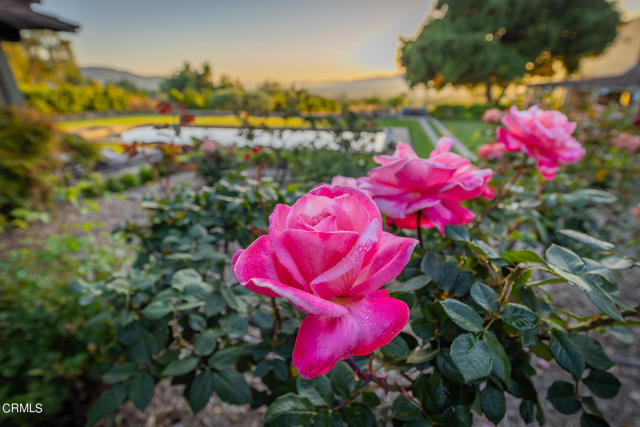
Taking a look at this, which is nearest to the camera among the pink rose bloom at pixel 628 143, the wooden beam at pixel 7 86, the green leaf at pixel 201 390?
the green leaf at pixel 201 390

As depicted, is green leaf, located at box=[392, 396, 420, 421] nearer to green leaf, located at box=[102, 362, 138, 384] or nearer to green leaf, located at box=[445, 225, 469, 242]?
green leaf, located at box=[445, 225, 469, 242]

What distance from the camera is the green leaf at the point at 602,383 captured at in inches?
22.3

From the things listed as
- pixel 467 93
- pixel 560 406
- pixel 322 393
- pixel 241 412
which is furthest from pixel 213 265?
pixel 467 93

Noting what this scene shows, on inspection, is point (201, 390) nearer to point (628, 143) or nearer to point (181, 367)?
point (181, 367)

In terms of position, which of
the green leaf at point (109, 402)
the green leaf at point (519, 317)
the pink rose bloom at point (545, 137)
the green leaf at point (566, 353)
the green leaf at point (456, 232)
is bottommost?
the green leaf at point (109, 402)

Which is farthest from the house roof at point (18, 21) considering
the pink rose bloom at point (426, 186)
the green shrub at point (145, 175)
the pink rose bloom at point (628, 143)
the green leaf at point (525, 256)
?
the pink rose bloom at point (628, 143)

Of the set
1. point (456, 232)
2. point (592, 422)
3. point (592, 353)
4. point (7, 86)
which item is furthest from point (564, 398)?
point (7, 86)

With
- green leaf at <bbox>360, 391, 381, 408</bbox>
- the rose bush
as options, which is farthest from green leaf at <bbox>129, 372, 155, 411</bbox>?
green leaf at <bbox>360, 391, 381, 408</bbox>

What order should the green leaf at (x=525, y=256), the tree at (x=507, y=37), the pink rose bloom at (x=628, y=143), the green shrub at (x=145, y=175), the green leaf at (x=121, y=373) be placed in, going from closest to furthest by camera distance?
the green leaf at (x=525, y=256) < the green leaf at (x=121, y=373) < the pink rose bloom at (x=628, y=143) < the green shrub at (x=145, y=175) < the tree at (x=507, y=37)

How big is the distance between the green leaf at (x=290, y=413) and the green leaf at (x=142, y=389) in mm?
399

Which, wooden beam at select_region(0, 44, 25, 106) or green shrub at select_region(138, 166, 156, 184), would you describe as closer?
wooden beam at select_region(0, 44, 25, 106)

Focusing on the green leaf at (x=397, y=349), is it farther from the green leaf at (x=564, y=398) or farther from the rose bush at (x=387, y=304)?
the green leaf at (x=564, y=398)

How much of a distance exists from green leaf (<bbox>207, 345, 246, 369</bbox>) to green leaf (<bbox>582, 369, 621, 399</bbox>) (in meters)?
0.73

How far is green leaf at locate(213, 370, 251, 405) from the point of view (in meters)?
0.69
